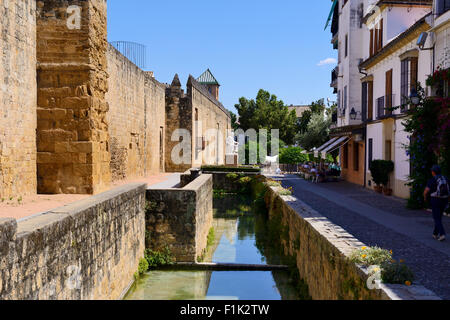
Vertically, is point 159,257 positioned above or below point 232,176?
Result: below

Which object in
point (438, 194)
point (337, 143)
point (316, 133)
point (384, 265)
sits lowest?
point (384, 265)

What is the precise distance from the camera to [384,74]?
1831cm

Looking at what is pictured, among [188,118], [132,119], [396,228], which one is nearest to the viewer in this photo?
[396,228]

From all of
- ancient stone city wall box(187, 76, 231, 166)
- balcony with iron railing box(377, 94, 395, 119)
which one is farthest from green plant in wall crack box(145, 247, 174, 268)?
ancient stone city wall box(187, 76, 231, 166)

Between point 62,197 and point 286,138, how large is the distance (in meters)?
53.3

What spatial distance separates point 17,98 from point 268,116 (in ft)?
174

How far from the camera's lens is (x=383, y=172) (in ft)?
56.1

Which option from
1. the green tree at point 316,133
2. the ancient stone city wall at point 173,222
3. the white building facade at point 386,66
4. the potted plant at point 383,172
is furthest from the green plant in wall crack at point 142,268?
the green tree at point 316,133

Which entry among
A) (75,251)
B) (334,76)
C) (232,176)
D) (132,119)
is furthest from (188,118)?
(75,251)

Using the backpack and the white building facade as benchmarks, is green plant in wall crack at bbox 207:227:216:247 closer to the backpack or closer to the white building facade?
the white building facade

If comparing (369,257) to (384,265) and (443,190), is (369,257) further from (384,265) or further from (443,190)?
(443,190)

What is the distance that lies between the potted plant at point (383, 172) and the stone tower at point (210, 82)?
41117 mm
